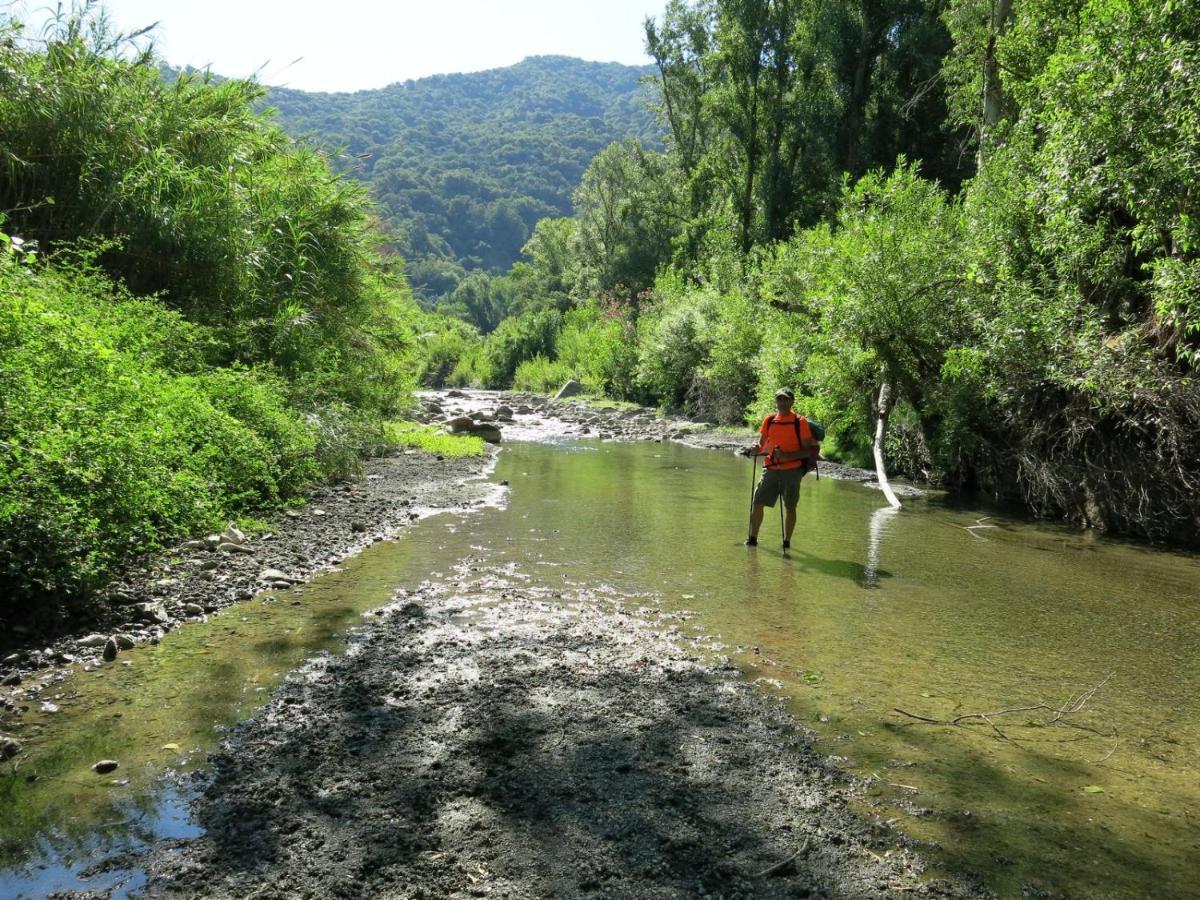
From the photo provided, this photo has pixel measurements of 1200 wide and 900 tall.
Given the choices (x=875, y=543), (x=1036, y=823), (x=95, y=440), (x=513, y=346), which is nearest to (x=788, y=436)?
(x=875, y=543)

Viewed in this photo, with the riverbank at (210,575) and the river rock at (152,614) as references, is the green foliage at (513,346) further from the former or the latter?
the river rock at (152,614)

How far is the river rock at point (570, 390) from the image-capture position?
4884 cm

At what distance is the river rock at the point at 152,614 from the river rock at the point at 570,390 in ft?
136

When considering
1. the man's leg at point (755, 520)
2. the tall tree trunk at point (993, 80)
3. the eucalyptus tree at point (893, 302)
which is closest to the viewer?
the man's leg at point (755, 520)

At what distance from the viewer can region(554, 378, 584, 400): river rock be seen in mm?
48844

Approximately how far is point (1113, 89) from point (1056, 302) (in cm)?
318

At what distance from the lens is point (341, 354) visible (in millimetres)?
17062

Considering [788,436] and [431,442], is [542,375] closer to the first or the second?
Result: [431,442]

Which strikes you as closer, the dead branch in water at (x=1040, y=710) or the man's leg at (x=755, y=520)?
the dead branch in water at (x=1040, y=710)

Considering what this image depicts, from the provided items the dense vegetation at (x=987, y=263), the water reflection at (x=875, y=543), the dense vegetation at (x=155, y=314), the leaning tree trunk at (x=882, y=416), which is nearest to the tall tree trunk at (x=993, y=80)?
the dense vegetation at (x=987, y=263)

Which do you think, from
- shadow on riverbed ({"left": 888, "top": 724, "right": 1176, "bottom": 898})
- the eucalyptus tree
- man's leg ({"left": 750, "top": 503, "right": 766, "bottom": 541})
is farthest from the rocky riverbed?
the eucalyptus tree

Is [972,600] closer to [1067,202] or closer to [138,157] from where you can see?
[1067,202]

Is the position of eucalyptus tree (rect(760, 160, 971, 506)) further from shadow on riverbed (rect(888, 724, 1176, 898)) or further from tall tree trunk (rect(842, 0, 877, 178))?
tall tree trunk (rect(842, 0, 877, 178))

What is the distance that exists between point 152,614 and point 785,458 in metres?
8.10
